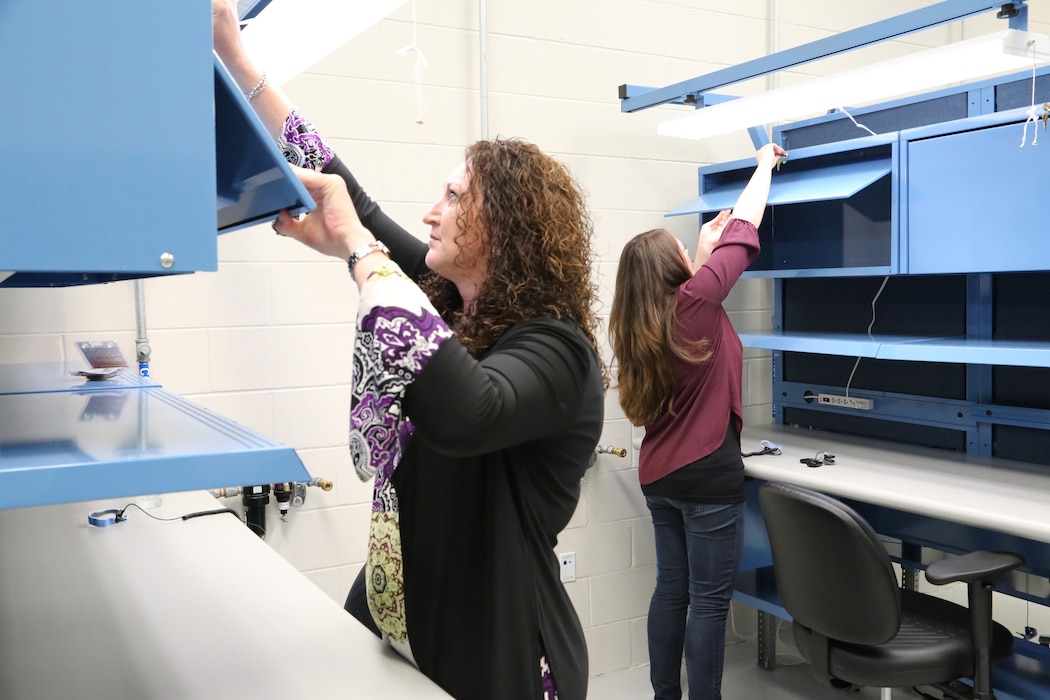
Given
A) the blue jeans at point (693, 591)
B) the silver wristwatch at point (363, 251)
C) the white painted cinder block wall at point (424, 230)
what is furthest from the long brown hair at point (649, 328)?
the silver wristwatch at point (363, 251)

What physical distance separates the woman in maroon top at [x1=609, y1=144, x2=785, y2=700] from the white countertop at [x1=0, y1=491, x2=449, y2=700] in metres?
1.26

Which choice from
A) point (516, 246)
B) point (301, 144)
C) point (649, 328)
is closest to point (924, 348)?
point (649, 328)

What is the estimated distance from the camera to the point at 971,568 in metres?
1.94

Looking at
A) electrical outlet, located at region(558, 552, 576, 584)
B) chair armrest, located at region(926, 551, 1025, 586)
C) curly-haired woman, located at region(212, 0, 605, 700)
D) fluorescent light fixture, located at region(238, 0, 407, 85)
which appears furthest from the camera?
electrical outlet, located at region(558, 552, 576, 584)

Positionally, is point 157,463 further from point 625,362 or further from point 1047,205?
point 1047,205

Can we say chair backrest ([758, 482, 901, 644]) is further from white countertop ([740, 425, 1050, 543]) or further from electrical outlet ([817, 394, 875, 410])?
electrical outlet ([817, 394, 875, 410])

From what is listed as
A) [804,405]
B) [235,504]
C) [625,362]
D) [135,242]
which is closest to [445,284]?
[135,242]

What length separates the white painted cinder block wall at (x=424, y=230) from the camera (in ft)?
8.22

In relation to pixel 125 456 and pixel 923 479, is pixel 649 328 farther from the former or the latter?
pixel 125 456

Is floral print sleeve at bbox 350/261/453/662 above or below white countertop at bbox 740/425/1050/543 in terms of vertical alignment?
above

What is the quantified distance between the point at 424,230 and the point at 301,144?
5.11 ft

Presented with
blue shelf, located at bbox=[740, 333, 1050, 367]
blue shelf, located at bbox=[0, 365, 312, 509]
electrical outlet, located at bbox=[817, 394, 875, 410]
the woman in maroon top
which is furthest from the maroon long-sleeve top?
blue shelf, located at bbox=[0, 365, 312, 509]

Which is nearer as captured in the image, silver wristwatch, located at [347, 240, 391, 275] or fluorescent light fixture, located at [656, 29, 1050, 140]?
silver wristwatch, located at [347, 240, 391, 275]

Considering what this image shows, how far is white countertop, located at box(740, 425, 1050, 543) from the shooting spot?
206 cm
